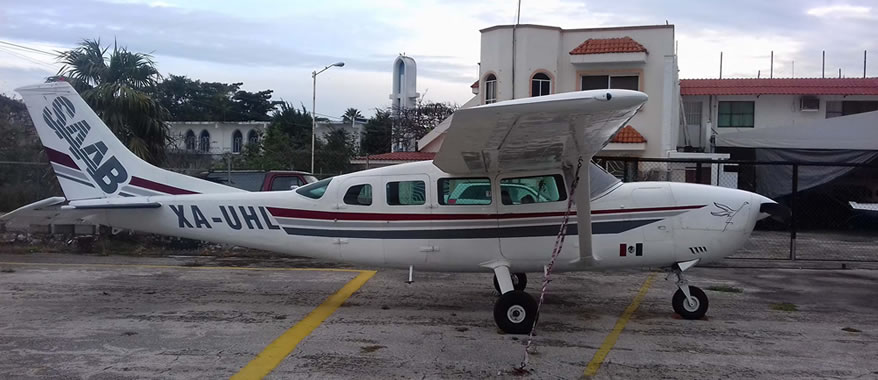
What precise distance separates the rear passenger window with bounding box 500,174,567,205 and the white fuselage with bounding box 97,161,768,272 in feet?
0.19

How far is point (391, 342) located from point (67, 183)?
4.74 m

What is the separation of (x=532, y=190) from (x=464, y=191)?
76 centimetres

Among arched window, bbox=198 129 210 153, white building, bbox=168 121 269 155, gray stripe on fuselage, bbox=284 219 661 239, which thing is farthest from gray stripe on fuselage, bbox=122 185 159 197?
white building, bbox=168 121 269 155

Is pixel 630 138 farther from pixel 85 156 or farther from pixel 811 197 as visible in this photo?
pixel 85 156

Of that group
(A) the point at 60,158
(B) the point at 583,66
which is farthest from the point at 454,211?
(B) the point at 583,66

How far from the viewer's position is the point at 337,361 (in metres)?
6.00

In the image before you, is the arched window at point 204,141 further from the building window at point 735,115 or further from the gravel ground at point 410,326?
the gravel ground at point 410,326

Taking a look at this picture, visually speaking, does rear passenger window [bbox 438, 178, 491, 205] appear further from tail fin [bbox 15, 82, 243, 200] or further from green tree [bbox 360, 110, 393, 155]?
green tree [bbox 360, 110, 393, 155]

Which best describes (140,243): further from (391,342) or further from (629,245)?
(629,245)

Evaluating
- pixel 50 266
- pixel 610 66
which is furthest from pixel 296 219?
pixel 610 66

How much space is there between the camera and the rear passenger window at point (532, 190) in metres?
7.44

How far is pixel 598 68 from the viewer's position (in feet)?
72.8

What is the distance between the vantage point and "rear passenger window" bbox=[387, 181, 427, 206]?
25.2 feet

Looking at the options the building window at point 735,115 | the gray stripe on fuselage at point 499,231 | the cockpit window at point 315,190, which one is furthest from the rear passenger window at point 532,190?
the building window at point 735,115
